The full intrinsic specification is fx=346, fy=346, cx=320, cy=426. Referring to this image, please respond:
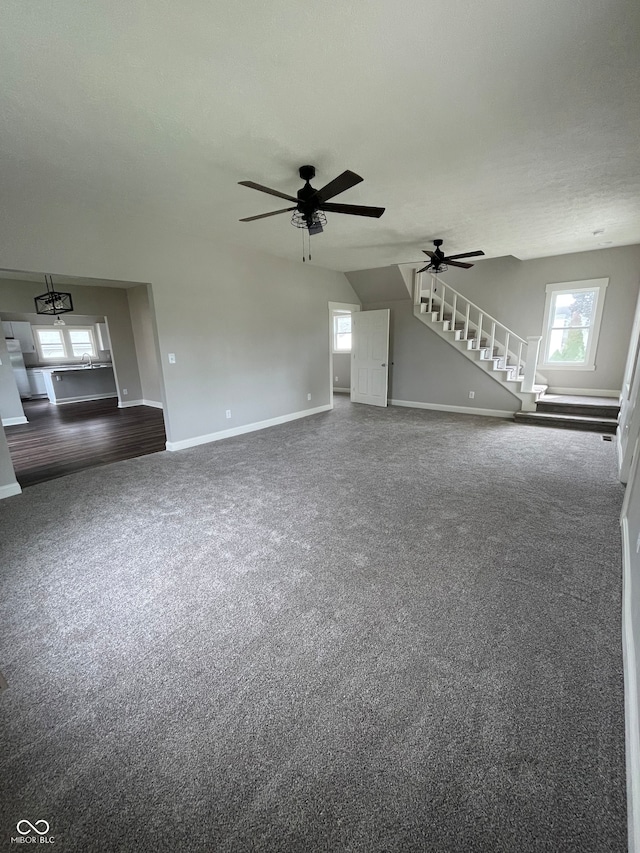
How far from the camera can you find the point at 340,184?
2332 millimetres

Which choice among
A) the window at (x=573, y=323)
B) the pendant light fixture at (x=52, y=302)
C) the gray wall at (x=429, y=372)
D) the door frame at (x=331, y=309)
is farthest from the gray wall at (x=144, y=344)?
the window at (x=573, y=323)

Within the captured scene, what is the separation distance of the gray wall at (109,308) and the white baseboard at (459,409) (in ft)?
20.2

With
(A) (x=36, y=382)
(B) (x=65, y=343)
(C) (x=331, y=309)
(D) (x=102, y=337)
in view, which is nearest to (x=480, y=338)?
(C) (x=331, y=309)

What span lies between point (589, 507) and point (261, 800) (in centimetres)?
328

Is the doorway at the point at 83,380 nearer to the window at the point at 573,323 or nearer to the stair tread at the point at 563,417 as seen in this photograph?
the stair tread at the point at 563,417

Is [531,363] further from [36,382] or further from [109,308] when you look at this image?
[36,382]

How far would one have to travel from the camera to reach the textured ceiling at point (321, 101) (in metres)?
1.58

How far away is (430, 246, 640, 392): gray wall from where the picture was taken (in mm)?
6020

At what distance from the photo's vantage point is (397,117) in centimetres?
225

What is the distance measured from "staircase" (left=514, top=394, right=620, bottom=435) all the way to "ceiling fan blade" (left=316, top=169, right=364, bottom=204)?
5177 mm

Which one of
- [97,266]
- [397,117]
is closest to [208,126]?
[397,117]

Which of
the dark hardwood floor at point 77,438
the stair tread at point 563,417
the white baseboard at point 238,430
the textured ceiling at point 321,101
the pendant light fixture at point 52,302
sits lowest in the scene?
the dark hardwood floor at point 77,438

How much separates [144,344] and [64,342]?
13.1 feet

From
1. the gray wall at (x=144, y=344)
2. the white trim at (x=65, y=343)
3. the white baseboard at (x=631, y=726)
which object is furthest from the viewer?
the white trim at (x=65, y=343)
